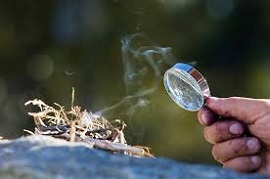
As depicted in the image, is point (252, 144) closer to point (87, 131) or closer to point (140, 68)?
point (87, 131)

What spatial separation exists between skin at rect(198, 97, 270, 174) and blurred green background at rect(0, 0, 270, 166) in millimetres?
1904

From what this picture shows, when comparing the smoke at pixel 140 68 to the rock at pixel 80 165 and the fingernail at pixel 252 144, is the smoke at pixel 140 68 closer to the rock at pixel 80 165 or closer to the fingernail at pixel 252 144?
the fingernail at pixel 252 144

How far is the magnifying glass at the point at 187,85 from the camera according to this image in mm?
1004

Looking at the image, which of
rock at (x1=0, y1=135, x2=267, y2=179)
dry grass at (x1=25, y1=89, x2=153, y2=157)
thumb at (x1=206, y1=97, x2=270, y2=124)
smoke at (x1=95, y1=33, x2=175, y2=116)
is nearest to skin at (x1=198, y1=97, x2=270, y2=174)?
thumb at (x1=206, y1=97, x2=270, y2=124)

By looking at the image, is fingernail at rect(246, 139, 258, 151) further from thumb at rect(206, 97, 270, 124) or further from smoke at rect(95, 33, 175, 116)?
smoke at rect(95, 33, 175, 116)

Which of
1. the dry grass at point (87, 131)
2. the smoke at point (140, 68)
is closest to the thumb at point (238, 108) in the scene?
the dry grass at point (87, 131)

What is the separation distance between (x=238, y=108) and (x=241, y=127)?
0.11 ft

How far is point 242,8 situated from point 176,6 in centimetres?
28

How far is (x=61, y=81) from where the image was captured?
131 inches

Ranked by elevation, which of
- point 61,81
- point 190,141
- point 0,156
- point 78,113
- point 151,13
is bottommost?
point 0,156

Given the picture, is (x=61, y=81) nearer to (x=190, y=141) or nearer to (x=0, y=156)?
(x=190, y=141)

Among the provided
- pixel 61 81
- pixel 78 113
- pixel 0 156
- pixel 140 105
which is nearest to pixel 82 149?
pixel 0 156

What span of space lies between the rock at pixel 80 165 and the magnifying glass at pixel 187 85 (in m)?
0.25

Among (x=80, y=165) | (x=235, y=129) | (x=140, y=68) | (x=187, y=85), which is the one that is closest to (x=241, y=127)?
(x=235, y=129)
